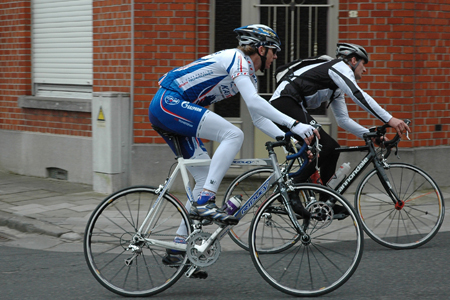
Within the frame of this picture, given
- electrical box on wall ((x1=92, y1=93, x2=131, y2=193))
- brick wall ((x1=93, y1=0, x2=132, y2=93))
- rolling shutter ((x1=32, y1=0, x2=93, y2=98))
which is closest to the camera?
electrical box on wall ((x1=92, y1=93, x2=131, y2=193))

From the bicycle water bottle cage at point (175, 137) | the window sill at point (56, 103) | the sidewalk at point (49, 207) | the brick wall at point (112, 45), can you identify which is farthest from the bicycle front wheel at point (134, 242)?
A: the window sill at point (56, 103)

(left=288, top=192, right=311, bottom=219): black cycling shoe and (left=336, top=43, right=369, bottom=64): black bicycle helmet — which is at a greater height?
(left=336, top=43, right=369, bottom=64): black bicycle helmet

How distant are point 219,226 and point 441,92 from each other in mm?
5510

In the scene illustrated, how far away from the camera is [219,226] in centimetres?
462

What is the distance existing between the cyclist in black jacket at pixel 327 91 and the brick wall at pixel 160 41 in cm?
281

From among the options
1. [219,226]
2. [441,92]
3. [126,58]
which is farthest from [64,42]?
[219,226]

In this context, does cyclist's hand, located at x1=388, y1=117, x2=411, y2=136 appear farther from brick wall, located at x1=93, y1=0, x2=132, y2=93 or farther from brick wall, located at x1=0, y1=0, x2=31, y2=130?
brick wall, located at x1=0, y1=0, x2=31, y2=130

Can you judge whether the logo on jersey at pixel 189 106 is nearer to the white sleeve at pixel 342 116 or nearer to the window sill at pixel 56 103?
the white sleeve at pixel 342 116

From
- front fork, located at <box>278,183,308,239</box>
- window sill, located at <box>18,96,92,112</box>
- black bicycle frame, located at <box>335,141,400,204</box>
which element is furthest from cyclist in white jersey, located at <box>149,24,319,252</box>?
window sill, located at <box>18,96,92,112</box>

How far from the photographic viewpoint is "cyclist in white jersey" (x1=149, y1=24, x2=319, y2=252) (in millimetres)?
4527

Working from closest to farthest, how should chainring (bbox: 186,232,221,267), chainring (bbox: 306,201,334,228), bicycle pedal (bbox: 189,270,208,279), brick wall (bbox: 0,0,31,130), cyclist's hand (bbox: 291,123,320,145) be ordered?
cyclist's hand (bbox: 291,123,320,145)
chainring (bbox: 186,232,221,267)
bicycle pedal (bbox: 189,270,208,279)
chainring (bbox: 306,201,334,228)
brick wall (bbox: 0,0,31,130)

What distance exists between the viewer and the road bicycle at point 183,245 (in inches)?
178

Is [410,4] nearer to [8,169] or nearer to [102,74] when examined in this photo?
[102,74]

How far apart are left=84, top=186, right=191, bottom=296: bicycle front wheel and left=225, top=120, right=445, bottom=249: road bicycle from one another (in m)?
1.23
